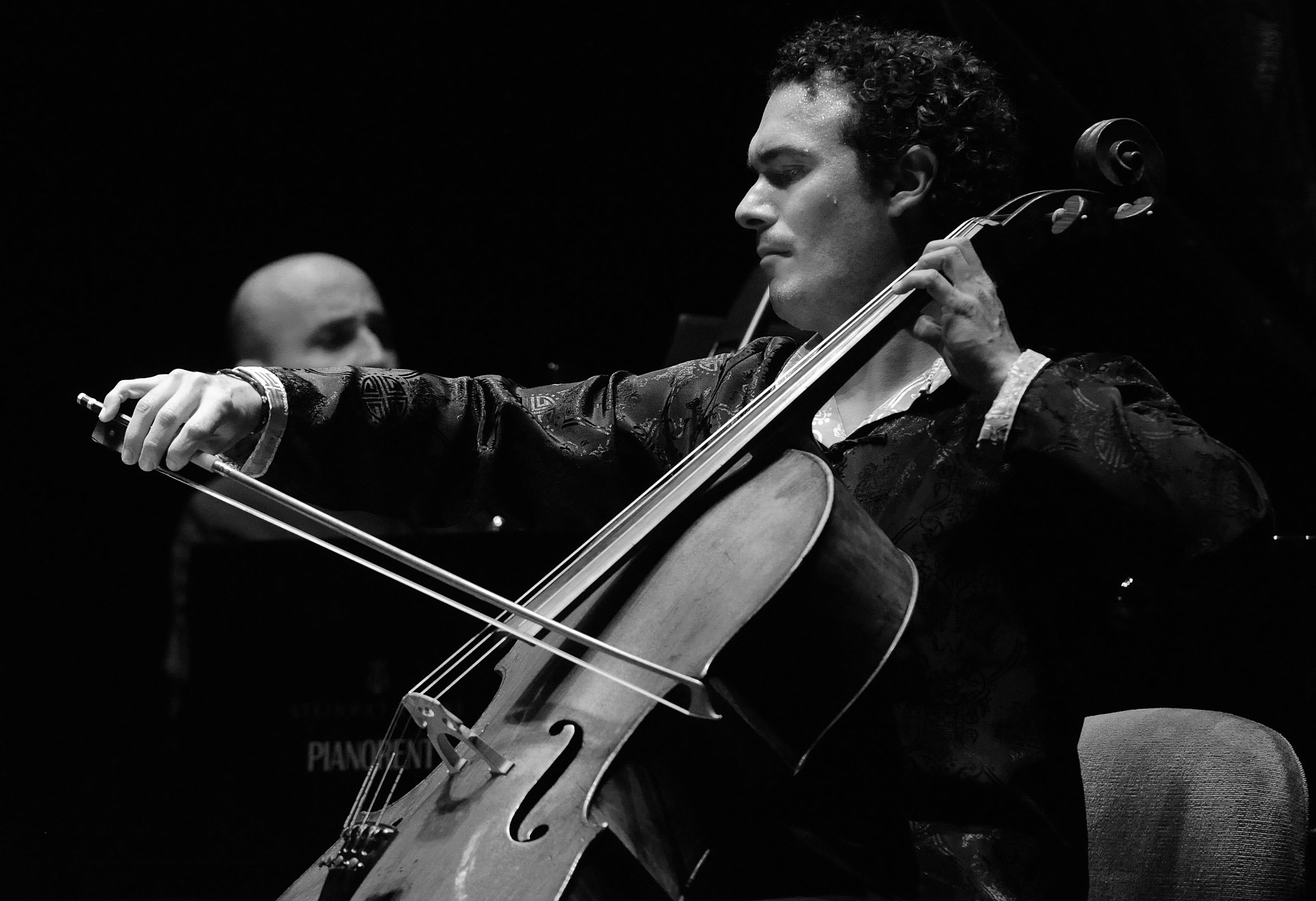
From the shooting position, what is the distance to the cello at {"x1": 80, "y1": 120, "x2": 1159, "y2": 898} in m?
0.89

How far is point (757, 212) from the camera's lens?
1.34 m

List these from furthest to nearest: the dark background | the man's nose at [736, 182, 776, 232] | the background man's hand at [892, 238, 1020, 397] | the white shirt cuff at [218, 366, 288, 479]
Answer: the dark background
the man's nose at [736, 182, 776, 232]
the white shirt cuff at [218, 366, 288, 479]
the background man's hand at [892, 238, 1020, 397]

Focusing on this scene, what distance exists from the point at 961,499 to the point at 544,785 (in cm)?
51

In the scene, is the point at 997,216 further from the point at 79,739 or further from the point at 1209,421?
the point at 79,739

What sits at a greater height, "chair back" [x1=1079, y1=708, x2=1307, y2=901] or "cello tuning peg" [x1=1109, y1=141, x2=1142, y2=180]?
"cello tuning peg" [x1=1109, y1=141, x2=1142, y2=180]

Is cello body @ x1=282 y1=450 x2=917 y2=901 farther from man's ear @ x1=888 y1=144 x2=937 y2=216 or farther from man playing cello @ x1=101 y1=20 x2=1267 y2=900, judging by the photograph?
man's ear @ x1=888 y1=144 x2=937 y2=216

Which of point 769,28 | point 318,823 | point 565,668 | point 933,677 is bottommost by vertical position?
point 318,823

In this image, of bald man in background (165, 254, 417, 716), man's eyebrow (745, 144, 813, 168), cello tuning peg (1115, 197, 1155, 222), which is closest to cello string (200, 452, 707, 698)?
man's eyebrow (745, 144, 813, 168)

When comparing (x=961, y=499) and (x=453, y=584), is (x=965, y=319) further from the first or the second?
(x=453, y=584)

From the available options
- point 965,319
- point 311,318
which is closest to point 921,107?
point 965,319

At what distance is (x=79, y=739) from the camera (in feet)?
6.88

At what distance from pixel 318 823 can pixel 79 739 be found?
0.46m

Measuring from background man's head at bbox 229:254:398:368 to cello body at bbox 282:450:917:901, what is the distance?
4.74 feet

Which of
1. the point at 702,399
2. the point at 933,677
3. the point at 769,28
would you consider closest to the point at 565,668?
the point at 933,677
